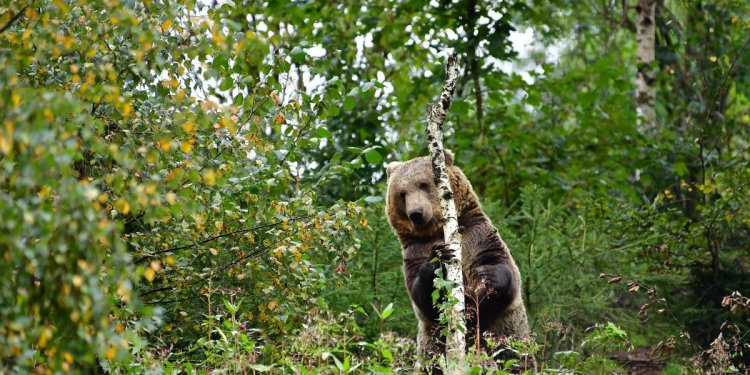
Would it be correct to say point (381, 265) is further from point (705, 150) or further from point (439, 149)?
point (705, 150)

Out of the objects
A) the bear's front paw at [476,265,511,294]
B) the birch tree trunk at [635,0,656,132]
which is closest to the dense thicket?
the birch tree trunk at [635,0,656,132]

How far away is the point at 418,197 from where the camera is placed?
750 centimetres

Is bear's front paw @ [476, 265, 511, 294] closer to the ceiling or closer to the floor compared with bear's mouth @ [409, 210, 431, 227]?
closer to the floor

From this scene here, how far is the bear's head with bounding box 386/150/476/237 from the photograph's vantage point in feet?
24.4

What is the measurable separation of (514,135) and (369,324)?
5.11 metres

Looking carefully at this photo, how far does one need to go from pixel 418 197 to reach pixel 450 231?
4.83ft

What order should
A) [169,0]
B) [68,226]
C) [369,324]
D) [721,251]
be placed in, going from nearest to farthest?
1. [68,226]
2. [169,0]
3. [369,324]
4. [721,251]

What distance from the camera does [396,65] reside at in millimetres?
17875

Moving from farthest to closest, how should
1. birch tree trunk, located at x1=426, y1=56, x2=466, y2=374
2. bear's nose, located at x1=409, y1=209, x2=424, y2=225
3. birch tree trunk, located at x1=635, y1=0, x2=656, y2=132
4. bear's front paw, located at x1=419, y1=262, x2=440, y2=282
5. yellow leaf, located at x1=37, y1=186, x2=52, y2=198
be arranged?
birch tree trunk, located at x1=635, y1=0, x2=656, y2=132 → bear's nose, located at x1=409, y1=209, x2=424, y2=225 → bear's front paw, located at x1=419, y1=262, x2=440, y2=282 → birch tree trunk, located at x1=426, y1=56, x2=466, y2=374 → yellow leaf, located at x1=37, y1=186, x2=52, y2=198

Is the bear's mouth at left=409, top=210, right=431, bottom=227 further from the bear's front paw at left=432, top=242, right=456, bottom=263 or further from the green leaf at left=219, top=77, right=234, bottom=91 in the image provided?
the green leaf at left=219, top=77, right=234, bottom=91

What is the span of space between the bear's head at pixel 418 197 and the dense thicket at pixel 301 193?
14.7 inches

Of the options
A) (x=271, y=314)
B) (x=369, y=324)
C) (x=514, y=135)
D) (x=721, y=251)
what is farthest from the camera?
(x=514, y=135)

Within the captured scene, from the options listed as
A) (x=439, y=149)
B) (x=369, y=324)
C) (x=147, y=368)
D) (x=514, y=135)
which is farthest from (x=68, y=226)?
(x=514, y=135)

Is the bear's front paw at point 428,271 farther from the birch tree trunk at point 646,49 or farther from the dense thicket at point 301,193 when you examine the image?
the birch tree trunk at point 646,49
